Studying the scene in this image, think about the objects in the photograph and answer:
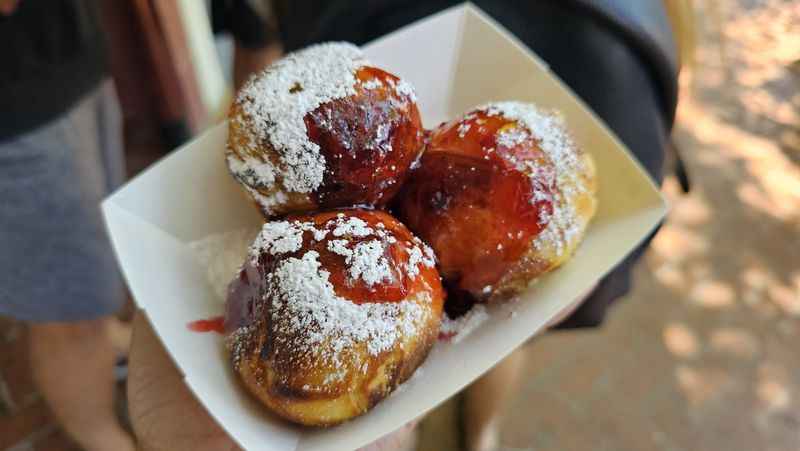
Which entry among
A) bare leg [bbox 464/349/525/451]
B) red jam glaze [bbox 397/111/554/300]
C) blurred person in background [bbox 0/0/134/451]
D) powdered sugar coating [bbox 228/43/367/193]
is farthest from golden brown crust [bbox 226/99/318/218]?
bare leg [bbox 464/349/525/451]

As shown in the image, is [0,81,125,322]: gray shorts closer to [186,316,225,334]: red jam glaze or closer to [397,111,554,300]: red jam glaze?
[186,316,225,334]: red jam glaze

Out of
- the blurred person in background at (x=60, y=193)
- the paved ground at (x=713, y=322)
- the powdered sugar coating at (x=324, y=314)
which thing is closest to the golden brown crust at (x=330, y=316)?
the powdered sugar coating at (x=324, y=314)

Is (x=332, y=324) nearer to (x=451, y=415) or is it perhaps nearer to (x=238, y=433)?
(x=238, y=433)

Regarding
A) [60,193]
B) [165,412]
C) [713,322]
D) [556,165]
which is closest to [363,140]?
[556,165]

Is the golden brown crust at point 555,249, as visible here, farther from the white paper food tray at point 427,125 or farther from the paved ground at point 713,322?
the paved ground at point 713,322

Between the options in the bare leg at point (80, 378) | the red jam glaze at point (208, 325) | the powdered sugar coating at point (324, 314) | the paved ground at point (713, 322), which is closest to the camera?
the powdered sugar coating at point (324, 314)

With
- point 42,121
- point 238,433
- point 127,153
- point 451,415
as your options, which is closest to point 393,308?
point 238,433

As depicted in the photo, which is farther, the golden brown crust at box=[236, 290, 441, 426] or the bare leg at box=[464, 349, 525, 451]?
the bare leg at box=[464, 349, 525, 451]
